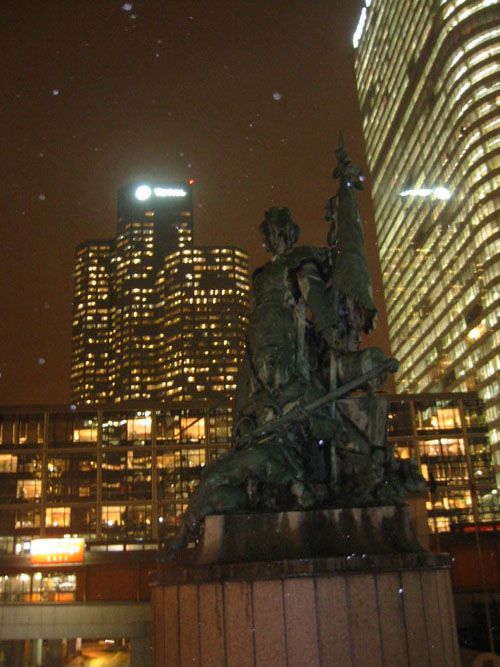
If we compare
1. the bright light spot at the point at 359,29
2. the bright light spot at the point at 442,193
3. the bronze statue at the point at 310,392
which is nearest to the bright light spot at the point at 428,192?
the bright light spot at the point at 442,193

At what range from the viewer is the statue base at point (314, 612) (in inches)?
231

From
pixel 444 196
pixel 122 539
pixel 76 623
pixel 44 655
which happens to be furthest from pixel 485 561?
pixel 444 196

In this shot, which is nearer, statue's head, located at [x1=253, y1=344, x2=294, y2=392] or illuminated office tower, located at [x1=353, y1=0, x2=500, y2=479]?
statue's head, located at [x1=253, y1=344, x2=294, y2=392]

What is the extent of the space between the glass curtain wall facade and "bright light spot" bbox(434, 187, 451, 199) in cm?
4171

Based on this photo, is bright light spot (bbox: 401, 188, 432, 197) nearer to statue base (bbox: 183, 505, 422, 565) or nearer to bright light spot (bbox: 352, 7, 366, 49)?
bright light spot (bbox: 352, 7, 366, 49)

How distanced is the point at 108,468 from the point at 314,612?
66.2 metres

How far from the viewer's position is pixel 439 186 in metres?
109

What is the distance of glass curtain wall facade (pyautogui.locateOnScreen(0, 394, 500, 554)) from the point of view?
221 feet

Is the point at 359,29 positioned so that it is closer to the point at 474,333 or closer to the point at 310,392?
the point at 474,333

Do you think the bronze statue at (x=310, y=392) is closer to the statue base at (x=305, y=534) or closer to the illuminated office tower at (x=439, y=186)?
the statue base at (x=305, y=534)

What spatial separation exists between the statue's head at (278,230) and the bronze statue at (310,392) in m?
0.01

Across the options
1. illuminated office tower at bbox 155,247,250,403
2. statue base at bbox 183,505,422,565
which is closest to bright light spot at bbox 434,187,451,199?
illuminated office tower at bbox 155,247,250,403

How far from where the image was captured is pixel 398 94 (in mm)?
130125

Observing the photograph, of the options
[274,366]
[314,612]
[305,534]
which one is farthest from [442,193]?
[314,612]
